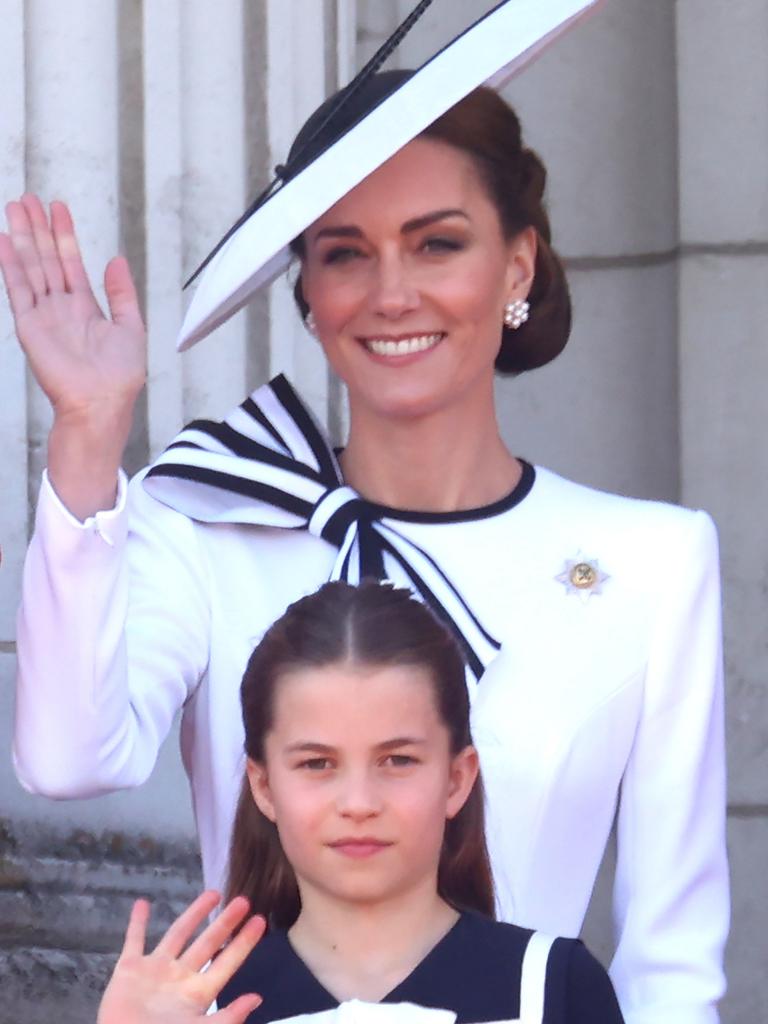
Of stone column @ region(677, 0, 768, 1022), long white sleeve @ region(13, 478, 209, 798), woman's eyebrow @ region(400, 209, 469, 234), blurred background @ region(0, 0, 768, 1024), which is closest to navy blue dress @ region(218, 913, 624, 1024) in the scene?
long white sleeve @ region(13, 478, 209, 798)

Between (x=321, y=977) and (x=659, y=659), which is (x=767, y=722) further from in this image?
(x=321, y=977)

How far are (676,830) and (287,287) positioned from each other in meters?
1.35

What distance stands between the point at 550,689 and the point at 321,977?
52cm

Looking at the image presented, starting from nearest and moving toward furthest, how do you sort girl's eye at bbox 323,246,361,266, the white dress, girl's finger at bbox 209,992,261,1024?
girl's finger at bbox 209,992,261,1024, the white dress, girl's eye at bbox 323,246,361,266

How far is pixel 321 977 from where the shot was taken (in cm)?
211

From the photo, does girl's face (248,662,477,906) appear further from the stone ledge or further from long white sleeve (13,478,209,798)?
the stone ledge

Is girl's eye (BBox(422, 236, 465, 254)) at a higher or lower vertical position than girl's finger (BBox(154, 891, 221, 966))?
higher

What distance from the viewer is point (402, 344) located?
2.58m

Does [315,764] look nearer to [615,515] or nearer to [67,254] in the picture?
[67,254]

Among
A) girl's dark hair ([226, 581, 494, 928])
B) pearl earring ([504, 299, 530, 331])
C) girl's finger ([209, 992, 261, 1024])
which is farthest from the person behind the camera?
pearl earring ([504, 299, 530, 331])

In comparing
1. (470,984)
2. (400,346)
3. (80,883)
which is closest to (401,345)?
(400,346)

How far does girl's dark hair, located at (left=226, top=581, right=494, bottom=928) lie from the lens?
2.18 metres

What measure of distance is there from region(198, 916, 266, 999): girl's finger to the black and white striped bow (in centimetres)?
54

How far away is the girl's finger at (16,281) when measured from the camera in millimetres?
2291
